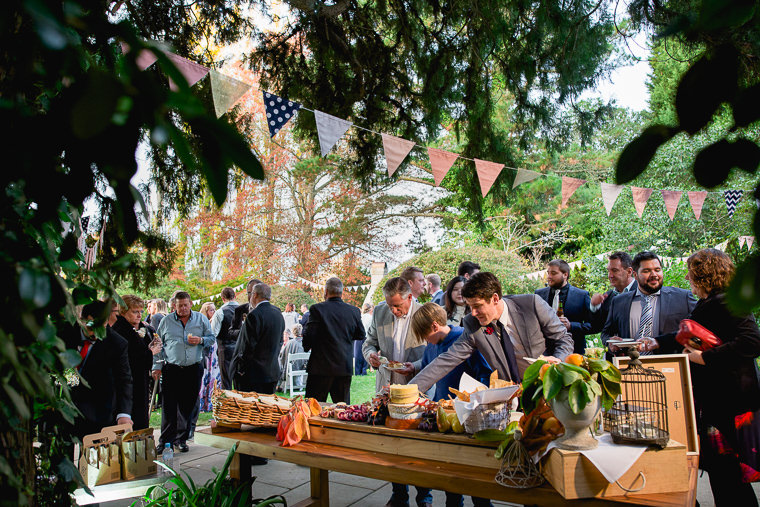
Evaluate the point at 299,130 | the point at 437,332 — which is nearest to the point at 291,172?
the point at 299,130

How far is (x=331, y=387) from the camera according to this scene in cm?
511

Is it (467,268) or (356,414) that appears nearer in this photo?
(356,414)

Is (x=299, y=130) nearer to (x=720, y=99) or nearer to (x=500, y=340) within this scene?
(x=500, y=340)

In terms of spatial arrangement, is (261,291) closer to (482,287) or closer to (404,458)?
(482,287)

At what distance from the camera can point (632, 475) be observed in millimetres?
1723

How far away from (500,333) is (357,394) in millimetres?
5721

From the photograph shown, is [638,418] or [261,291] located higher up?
[261,291]

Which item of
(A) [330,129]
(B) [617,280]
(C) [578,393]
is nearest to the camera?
(C) [578,393]

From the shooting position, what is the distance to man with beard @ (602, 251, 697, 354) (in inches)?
147

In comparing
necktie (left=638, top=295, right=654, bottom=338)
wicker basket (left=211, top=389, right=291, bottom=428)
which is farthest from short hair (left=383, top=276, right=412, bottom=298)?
necktie (left=638, top=295, right=654, bottom=338)

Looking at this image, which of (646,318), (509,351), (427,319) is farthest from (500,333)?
(646,318)

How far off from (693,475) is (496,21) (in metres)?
4.26

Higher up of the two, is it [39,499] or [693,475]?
[39,499]

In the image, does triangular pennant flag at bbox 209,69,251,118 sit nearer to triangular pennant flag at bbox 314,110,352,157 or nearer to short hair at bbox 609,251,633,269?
triangular pennant flag at bbox 314,110,352,157
